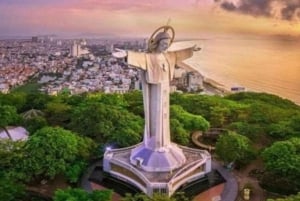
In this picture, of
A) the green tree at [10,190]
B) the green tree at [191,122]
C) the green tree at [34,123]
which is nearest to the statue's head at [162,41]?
the green tree at [191,122]

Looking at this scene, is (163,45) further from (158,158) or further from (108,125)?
(108,125)

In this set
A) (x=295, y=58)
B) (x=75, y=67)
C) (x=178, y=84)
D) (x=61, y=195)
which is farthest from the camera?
(x=75, y=67)

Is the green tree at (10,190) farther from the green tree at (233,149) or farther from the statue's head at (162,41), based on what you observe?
the green tree at (233,149)

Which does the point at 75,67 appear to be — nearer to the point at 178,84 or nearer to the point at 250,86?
the point at 178,84

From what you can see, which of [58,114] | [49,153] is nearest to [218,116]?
[58,114]

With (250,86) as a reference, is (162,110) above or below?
above

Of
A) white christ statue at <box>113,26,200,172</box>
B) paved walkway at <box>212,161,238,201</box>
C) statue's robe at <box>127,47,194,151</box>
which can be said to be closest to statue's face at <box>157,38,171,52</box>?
white christ statue at <box>113,26,200,172</box>

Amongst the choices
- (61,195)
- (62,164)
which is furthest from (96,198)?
(62,164)
